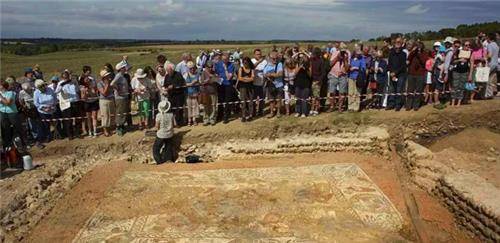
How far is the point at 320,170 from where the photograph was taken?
35.9 feet

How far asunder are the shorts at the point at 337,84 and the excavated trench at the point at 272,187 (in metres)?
1.03

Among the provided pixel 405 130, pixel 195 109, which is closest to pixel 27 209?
pixel 195 109

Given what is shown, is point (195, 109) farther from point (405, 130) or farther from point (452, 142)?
point (452, 142)

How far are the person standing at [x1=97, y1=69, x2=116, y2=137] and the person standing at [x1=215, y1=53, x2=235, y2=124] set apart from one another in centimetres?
322

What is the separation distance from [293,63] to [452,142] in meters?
5.09

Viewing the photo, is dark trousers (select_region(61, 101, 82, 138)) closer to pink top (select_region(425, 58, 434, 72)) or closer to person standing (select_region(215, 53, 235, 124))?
person standing (select_region(215, 53, 235, 124))

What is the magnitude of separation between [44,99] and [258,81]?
6.36 meters

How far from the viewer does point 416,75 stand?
40.9ft

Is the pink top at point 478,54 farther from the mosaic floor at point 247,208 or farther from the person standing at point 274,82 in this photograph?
the person standing at point 274,82

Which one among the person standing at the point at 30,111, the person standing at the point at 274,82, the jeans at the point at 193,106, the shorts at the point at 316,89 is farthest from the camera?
the shorts at the point at 316,89

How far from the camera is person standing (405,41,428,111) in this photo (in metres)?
12.3

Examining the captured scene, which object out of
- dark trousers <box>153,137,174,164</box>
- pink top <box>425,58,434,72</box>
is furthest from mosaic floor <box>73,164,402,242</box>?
pink top <box>425,58,434,72</box>

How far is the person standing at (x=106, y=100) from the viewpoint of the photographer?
12680 millimetres

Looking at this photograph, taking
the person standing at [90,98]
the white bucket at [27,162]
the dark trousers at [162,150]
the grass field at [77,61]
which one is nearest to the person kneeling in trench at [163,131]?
the dark trousers at [162,150]
